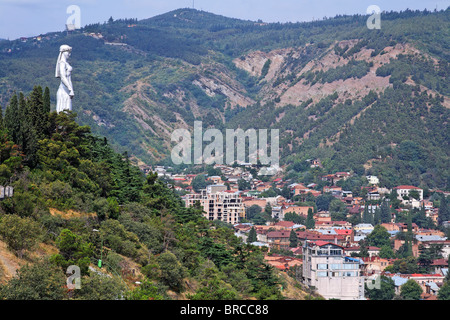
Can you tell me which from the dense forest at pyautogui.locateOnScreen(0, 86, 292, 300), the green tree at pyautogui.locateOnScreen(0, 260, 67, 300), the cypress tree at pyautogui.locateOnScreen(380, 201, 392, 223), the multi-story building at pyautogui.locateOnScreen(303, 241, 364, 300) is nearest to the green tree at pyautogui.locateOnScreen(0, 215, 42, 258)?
the dense forest at pyautogui.locateOnScreen(0, 86, 292, 300)

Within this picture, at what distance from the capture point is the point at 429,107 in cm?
14025

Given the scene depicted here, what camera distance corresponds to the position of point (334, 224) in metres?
93.2

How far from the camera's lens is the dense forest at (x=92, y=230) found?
23938 mm

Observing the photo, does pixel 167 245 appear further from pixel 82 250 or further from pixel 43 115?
pixel 82 250

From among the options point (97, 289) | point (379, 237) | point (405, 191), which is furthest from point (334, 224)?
point (97, 289)

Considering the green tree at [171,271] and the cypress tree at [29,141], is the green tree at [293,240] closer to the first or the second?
the cypress tree at [29,141]

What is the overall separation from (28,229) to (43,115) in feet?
38.6

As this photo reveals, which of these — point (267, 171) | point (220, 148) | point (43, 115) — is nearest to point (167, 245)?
point (43, 115)

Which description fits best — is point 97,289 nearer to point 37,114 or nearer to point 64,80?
point 37,114

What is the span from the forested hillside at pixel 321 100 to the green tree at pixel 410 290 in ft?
174

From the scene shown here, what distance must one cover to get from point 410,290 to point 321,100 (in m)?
101

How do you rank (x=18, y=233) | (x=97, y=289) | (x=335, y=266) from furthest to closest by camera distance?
(x=335, y=266) → (x=18, y=233) → (x=97, y=289)

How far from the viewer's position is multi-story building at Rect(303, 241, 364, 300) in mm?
54656

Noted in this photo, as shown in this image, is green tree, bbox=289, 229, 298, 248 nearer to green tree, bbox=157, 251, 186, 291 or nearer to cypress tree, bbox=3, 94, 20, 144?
cypress tree, bbox=3, 94, 20, 144
